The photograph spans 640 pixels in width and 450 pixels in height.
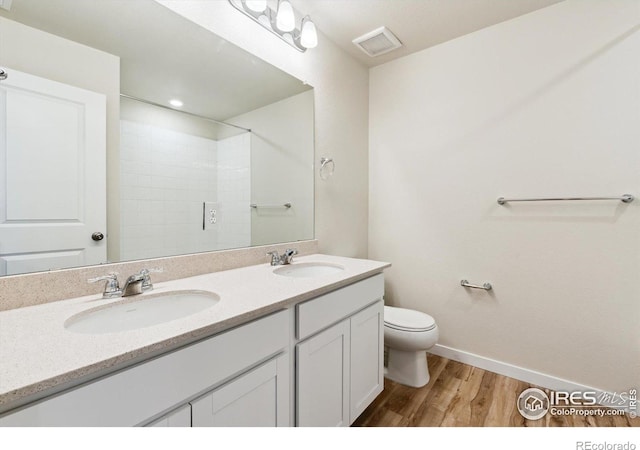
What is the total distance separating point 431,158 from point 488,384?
1.59 metres

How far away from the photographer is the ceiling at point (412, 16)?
5.50 feet

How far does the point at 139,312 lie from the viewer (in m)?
0.96

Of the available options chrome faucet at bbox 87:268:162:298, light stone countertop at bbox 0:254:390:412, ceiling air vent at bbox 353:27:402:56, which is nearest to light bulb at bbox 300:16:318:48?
ceiling air vent at bbox 353:27:402:56

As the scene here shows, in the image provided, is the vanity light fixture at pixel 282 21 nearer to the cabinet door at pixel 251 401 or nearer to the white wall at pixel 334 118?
the white wall at pixel 334 118

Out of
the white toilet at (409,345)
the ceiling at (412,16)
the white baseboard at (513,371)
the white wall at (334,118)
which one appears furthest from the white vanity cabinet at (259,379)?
the ceiling at (412,16)

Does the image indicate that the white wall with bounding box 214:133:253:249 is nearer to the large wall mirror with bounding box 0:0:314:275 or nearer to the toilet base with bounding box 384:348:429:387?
the large wall mirror with bounding box 0:0:314:275

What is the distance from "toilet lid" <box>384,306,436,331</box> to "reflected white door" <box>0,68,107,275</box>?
1.57m

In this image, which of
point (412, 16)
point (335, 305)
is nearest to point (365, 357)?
point (335, 305)

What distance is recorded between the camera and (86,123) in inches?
38.9

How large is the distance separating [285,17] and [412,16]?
0.85 meters

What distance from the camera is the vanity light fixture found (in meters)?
1.41

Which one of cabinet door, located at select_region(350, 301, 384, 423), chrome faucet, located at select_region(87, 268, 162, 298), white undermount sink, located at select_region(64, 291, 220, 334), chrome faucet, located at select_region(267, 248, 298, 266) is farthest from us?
chrome faucet, located at select_region(267, 248, 298, 266)

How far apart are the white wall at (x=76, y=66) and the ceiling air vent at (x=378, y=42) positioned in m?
1.59

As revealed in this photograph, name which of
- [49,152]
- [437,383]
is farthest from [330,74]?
[437,383]
